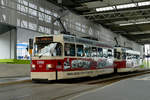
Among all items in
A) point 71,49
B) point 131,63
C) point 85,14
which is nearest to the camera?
point 71,49

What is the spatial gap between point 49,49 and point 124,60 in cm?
1593

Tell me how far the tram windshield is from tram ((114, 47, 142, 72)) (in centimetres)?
1266

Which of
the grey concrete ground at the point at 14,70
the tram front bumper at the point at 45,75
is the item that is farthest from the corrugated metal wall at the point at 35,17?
the tram front bumper at the point at 45,75

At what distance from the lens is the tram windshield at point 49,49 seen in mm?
15648

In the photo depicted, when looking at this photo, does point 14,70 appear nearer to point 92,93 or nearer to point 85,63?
point 85,63

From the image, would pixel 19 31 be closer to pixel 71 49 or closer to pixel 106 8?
pixel 71 49

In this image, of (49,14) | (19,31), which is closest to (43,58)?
(19,31)

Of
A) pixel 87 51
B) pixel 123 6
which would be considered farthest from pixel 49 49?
pixel 123 6

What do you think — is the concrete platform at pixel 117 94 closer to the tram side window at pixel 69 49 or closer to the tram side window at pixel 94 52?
the tram side window at pixel 69 49

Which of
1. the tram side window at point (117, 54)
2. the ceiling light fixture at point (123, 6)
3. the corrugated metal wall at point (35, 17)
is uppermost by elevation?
the ceiling light fixture at point (123, 6)

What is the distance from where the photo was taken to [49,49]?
619 inches

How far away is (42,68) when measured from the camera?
15.6m

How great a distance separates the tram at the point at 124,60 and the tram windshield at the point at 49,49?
41.5 feet

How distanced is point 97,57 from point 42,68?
618 centimetres
